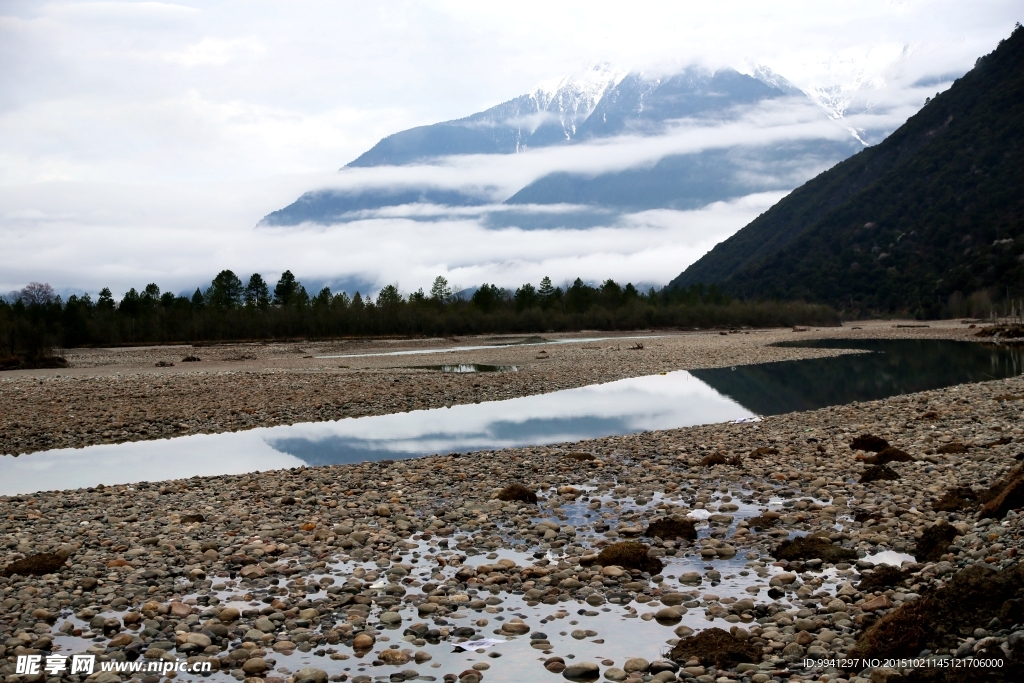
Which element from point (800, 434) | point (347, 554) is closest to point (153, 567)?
point (347, 554)

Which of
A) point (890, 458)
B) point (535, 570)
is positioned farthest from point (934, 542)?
point (890, 458)

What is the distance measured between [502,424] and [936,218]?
499 feet

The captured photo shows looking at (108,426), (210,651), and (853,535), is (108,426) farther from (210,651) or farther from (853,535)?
(853,535)

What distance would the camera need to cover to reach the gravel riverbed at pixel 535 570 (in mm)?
7785

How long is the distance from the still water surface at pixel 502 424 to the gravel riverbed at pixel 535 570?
3.61m

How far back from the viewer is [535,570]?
10398 mm

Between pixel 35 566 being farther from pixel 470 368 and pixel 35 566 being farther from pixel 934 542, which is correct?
pixel 470 368

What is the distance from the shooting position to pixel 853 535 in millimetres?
11203

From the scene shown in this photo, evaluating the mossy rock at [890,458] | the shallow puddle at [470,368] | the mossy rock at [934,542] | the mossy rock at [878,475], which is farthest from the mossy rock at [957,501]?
the shallow puddle at [470,368]

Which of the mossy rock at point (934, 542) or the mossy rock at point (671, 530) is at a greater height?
the mossy rock at point (934, 542)

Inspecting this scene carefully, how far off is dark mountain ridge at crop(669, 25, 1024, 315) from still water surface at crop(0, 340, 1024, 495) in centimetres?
10345

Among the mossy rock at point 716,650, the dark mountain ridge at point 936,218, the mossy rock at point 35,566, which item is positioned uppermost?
the dark mountain ridge at point 936,218

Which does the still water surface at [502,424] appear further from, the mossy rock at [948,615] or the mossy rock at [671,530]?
the mossy rock at [948,615]

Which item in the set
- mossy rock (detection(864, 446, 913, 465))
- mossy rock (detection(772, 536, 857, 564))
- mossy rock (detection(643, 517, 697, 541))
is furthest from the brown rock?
mossy rock (detection(864, 446, 913, 465))
